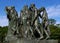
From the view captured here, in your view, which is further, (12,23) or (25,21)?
(12,23)

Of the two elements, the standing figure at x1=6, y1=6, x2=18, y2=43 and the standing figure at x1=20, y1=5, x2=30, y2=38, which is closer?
the standing figure at x1=20, y1=5, x2=30, y2=38

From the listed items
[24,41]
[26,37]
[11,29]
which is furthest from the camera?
[11,29]

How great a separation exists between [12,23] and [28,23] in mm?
1602

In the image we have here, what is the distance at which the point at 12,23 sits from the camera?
70.3 ft

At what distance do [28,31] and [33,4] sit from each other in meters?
2.54

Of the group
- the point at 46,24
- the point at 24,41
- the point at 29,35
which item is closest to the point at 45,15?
the point at 46,24

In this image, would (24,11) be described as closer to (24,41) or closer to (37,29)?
(37,29)

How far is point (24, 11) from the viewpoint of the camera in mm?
21156

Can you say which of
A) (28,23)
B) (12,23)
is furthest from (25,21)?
(12,23)

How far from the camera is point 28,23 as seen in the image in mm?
20500

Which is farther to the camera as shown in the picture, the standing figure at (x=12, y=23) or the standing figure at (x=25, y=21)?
the standing figure at (x=12, y=23)

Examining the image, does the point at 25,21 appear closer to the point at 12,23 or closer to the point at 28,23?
the point at 28,23

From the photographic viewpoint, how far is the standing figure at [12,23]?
21125 millimetres

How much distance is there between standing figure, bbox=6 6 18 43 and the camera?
21.1 meters
